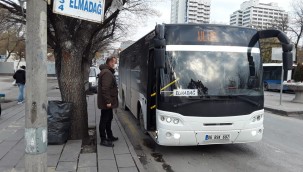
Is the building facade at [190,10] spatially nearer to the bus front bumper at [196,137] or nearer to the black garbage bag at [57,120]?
the bus front bumper at [196,137]

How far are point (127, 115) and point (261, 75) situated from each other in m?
6.98

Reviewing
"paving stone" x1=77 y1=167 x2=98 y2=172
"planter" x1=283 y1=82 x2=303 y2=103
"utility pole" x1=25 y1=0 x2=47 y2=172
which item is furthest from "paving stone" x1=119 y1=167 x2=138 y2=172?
"planter" x1=283 y1=82 x2=303 y2=103

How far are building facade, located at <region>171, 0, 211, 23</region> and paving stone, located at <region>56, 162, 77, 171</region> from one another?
760 centimetres

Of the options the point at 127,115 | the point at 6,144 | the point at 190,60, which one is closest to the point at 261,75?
the point at 190,60

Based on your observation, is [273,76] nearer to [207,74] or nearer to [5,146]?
[207,74]

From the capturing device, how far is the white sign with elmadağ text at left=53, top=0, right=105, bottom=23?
4641 millimetres

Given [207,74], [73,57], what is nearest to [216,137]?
[207,74]

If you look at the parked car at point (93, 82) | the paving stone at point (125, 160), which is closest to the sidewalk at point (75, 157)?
the paving stone at point (125, 160)

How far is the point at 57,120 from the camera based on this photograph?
717 centimetres

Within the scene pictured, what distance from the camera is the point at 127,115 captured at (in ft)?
43.5

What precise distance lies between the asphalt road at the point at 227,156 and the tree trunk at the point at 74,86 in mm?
1411

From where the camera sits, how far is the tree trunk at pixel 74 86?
24.9 ft

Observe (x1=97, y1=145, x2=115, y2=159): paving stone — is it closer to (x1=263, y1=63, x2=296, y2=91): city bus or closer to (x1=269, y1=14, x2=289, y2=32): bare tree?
(x1=263, y1=63, x2=296, y2=91): city bus

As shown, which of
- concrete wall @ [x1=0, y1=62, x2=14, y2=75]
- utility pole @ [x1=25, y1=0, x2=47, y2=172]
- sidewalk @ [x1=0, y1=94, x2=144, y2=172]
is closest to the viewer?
utility pole @ [x1=25, y1=0, x2=47, y2=172]
